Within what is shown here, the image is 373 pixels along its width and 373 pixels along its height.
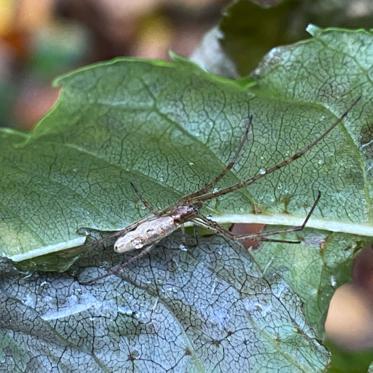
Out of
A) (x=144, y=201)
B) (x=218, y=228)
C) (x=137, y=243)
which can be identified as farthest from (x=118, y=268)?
(x=218, y=228)

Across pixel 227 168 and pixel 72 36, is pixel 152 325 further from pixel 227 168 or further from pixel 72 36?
pixel 72 36

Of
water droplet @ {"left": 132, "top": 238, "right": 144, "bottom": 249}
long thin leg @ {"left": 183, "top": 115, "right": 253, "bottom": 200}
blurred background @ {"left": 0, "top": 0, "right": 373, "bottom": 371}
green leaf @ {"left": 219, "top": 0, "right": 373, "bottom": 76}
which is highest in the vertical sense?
green leaf @ {"left": 219, "top": 0, "right": 373, "bottom": 76}

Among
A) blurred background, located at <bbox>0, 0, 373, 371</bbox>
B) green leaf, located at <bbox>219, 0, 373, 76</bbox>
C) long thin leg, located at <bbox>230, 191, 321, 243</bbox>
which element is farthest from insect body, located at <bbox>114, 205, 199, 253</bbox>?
blurred background, located at <bbox>0, 0, 373, 371</bbox>

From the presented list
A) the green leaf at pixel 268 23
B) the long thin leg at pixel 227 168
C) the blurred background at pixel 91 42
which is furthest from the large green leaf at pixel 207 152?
the blurred background at pixel 91 42

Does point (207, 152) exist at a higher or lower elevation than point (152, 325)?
higher

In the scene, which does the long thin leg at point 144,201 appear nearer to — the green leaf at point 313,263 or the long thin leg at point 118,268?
the long thin leg at point 118,268

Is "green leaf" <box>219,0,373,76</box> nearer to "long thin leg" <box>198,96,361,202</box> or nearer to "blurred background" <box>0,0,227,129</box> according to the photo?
"long thin leg" <box>198,96,361,202</box>
